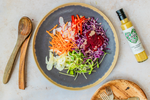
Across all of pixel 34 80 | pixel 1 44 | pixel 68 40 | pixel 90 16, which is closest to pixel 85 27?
pixel 90 16

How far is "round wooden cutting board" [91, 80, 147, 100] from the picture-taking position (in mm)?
1267

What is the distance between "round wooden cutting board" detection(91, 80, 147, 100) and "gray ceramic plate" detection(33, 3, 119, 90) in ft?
0.39

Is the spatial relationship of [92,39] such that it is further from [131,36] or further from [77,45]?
[131,36]

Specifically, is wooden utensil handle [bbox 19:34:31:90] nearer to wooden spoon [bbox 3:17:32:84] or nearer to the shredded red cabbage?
wooden spoon [bbox 3:17:32:84]

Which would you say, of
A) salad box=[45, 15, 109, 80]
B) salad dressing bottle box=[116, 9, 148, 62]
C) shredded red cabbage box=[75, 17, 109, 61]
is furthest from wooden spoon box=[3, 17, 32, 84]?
salad dressing bottle box=[116, 9, 148, 62]

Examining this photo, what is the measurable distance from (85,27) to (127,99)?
→ 956mm

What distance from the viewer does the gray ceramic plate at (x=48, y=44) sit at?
124 cm

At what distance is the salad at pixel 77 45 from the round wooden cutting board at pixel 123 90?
0.25 meters

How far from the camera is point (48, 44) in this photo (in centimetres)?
131

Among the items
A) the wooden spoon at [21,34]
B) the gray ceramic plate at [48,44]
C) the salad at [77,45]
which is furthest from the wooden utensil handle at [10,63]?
the salad at [77,45]

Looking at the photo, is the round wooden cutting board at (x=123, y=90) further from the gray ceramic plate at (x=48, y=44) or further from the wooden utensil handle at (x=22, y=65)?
the wooden utensil handle at (x=22, y=65)

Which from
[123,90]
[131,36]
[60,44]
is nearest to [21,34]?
[60,44]

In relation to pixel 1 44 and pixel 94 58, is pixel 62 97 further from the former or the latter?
pixel 1 44

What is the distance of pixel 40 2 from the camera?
1367 mm
